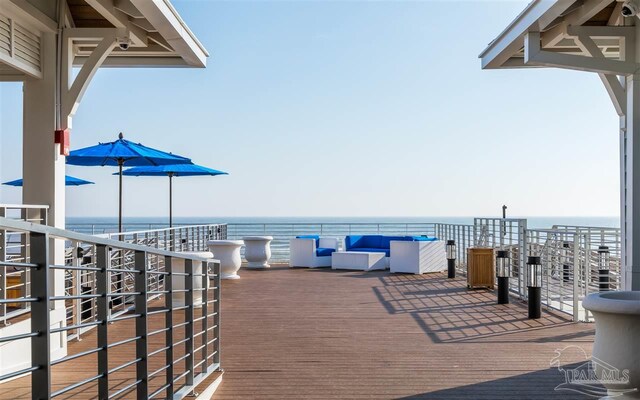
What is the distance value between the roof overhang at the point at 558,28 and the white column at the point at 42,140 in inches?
163

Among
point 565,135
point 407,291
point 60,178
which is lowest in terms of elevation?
point 407,291

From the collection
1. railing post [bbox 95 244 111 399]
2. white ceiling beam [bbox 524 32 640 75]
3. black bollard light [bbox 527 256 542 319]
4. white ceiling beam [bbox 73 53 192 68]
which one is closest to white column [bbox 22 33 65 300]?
white ceiling beam [bbox 73 53 192 68]

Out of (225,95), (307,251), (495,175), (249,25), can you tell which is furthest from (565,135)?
(307,251)

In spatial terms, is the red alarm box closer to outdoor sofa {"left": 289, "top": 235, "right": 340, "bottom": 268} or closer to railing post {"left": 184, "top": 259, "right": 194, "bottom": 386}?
railing post {"left": 184, "top": 259, "right": 194, "bottom": 386}

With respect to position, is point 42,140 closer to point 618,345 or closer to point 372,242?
point 618,345

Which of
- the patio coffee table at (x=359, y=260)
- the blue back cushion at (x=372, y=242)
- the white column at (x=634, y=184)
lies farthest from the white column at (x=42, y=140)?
the blue back cushion at (x=372, y=242)

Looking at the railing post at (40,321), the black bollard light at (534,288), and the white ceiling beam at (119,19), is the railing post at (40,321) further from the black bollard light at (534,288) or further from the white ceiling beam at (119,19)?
the black bollard light at (534,288)

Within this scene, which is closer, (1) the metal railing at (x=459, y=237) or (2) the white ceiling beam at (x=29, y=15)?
(2) the white ceiling beam at (x=29, y=15)

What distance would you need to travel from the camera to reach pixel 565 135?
46031 millimetres

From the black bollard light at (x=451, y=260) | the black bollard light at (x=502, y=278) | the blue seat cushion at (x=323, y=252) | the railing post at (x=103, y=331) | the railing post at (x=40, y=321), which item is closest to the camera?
the railing post at (x=40, y=321)

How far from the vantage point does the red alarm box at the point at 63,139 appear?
582cm

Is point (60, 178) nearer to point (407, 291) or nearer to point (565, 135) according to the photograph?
point (407, 291)

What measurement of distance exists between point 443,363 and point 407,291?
460cm

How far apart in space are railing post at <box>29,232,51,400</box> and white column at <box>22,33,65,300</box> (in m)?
4.05
